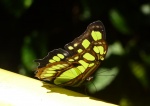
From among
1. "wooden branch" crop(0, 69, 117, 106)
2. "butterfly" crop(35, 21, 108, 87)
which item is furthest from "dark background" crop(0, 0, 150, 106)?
"wooden branch" crop(0, 69, 117, 106)

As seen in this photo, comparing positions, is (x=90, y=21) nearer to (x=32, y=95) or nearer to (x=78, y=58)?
(x=78, y=58)

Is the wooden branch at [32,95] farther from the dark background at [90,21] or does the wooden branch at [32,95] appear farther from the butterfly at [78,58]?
the dark background at [90,21]

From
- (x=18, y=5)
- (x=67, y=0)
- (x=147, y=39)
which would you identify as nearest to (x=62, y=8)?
(x=67, y=0)

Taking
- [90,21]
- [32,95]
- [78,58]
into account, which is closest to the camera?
[32,95]

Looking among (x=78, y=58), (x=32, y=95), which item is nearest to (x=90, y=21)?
(x=78, y=58)

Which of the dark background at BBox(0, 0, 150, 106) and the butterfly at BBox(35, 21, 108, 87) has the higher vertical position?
the dark background at BBox(0, 0, 150, 106)

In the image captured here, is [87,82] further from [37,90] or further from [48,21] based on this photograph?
[37,90]

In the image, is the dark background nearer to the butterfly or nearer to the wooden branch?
the butterfly
